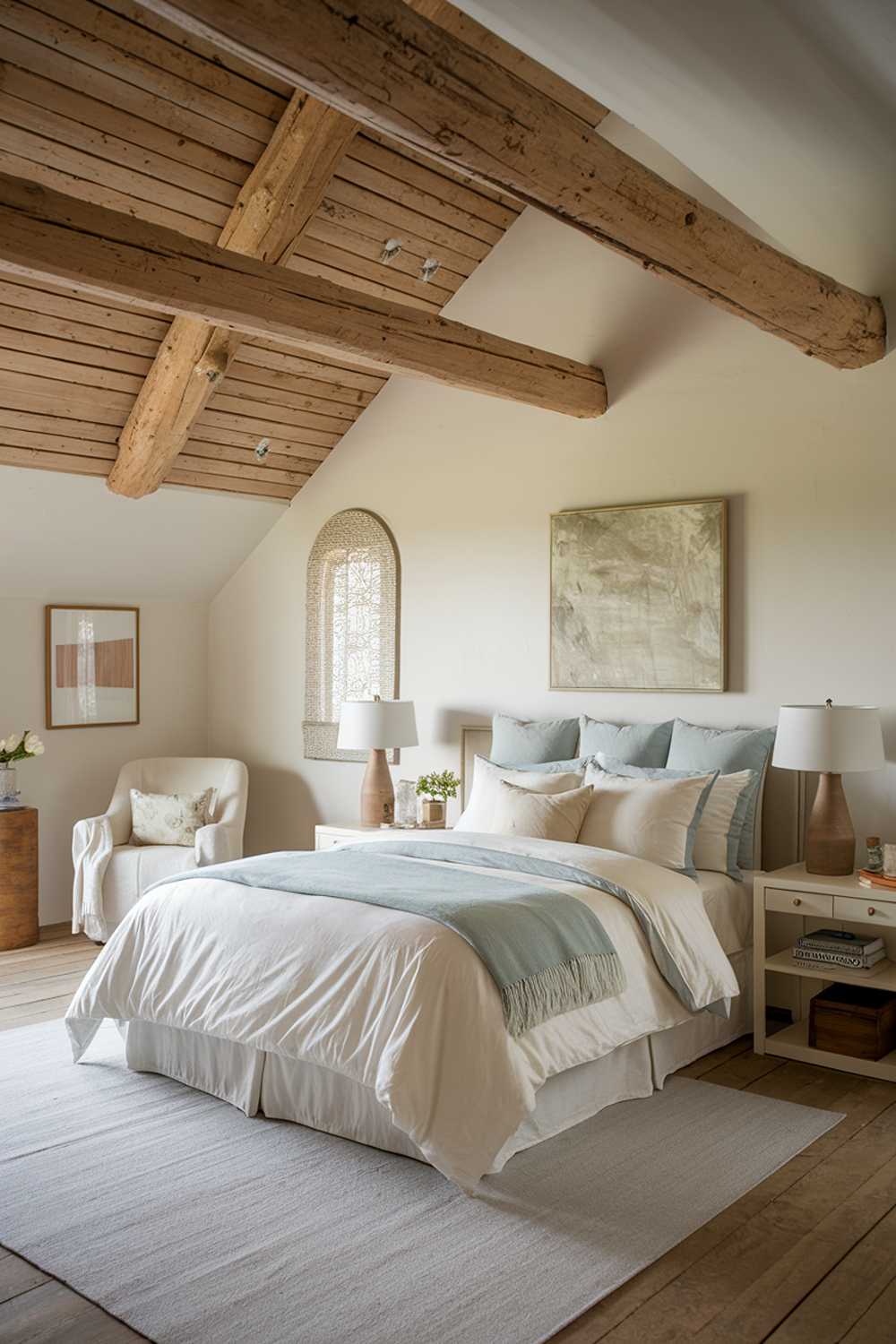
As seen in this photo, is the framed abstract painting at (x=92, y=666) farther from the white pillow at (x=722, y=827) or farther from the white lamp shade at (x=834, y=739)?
the white lamp shade at (x=834, y=739)

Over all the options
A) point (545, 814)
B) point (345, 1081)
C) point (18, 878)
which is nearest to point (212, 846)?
point (18, 878)

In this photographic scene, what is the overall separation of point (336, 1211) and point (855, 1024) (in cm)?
194

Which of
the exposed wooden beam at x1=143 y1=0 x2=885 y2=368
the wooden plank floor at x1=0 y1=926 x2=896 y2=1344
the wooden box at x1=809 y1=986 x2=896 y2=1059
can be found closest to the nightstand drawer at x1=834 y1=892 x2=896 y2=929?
the wooden box at x1=809 y1=986 x2=896 y2=1059

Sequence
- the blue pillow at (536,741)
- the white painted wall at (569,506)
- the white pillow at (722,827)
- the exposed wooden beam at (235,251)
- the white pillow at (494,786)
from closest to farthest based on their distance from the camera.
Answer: the exposed wooden beam at (235,251) → the white pillow at (722,827) → the white painted wall at (569,506) → the white pillow at (494,786) → the blue pillow at (536,741)

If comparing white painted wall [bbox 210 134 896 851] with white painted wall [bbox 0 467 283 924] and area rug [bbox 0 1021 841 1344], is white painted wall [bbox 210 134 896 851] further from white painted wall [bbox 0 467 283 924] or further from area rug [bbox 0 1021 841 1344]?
area rug [bbox 0 1021 841 1344]

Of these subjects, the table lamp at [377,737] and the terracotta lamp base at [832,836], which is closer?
the terracotta lamp base at [832,836]

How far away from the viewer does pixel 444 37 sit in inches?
98.8

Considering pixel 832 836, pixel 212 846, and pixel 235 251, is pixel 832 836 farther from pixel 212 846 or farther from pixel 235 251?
pixel 235 251

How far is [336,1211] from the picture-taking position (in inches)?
117

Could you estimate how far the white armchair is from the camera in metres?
5.61

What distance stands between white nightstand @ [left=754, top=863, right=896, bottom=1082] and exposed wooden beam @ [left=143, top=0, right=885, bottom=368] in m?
1.86

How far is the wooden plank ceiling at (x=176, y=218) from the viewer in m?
3.87

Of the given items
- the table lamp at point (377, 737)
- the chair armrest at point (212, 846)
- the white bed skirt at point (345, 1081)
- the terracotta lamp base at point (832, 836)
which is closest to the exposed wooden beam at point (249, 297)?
the table lamp at point (377, 737)

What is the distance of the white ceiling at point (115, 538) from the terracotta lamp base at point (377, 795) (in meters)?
1.57
